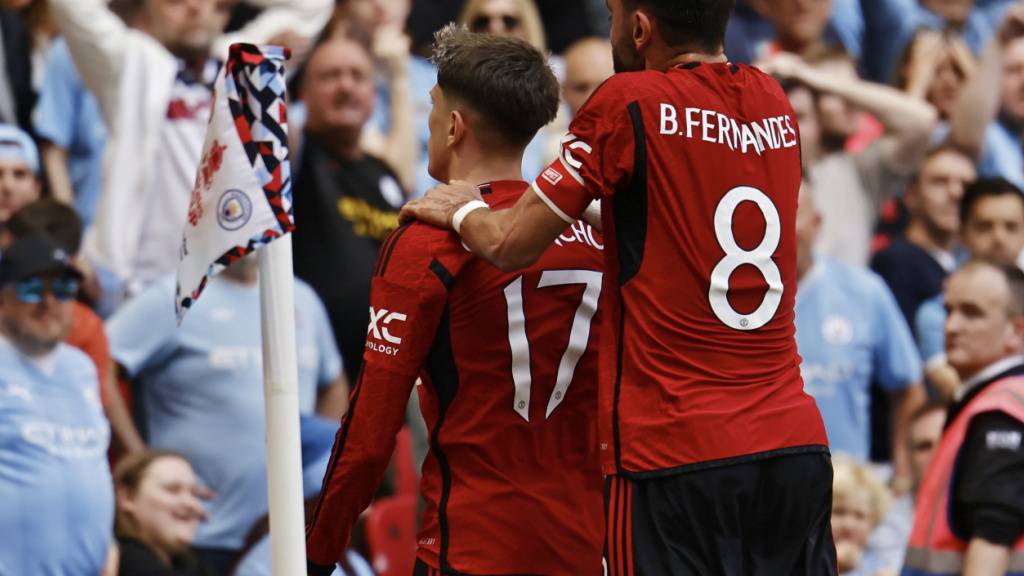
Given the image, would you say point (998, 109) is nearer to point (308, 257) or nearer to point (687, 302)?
point (308, 257)

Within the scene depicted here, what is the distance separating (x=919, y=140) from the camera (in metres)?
10.4

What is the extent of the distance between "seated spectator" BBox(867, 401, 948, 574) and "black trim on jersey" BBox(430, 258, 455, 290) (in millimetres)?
4769

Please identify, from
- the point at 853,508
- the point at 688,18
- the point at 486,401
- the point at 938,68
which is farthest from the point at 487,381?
the point at 938,68

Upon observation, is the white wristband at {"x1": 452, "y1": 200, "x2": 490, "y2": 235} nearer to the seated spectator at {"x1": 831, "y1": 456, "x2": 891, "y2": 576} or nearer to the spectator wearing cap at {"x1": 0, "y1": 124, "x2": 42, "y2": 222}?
the spectator wearing cap at {"x1": 0, "y1": 124, "x2": 42, "y2": 222}

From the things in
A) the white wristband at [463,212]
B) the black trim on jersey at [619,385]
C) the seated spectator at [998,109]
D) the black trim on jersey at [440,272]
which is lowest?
the black trim on jersey at [619,385]

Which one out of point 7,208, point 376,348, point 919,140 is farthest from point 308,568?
point 919,140

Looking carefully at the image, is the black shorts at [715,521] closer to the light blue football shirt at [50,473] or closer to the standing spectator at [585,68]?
the light blue football shirt at [50,473]

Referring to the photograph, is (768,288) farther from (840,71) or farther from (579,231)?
(840,71)

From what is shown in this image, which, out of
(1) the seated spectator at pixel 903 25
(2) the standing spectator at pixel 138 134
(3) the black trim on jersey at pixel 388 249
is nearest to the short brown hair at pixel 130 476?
(2) the standing spectator at pixel 138 134

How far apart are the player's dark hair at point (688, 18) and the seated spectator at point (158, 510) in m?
3.86

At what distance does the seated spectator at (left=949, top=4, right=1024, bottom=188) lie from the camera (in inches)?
435

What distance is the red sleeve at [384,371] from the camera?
14.6 ft

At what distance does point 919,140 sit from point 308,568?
664 centimetres

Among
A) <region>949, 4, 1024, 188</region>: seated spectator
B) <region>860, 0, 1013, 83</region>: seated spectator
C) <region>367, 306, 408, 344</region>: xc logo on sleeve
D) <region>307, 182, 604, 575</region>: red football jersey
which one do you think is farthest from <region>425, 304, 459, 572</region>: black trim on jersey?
<region>860, 0, 1013, 83</region>: seated spectator
